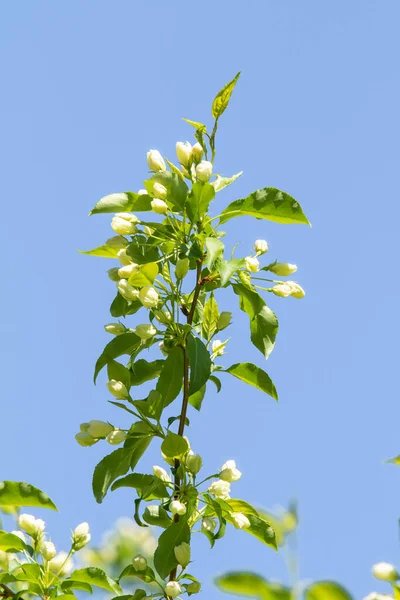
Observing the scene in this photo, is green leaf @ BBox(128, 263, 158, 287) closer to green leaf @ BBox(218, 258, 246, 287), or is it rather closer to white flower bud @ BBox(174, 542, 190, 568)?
green leaf @ BBox(218, 258, 246, 287)

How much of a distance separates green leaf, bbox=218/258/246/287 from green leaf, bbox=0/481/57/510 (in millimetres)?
886

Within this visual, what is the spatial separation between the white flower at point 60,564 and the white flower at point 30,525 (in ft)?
0.33

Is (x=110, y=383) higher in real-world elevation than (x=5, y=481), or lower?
higher

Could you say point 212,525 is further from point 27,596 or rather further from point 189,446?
point 27,596

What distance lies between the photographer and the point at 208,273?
9.35 feet

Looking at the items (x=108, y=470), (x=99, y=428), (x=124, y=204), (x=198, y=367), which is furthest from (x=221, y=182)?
(x=108, y=470)

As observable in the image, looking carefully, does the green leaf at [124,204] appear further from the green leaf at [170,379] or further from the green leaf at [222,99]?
the green leaf at [170,379]

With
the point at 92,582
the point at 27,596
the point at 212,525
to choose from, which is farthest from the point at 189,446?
the point at 27,596

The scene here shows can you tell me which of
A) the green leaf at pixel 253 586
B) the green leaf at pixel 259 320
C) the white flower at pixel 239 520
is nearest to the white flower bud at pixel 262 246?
the green leaf at pixel 259 320

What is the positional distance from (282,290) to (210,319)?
0.92 ft

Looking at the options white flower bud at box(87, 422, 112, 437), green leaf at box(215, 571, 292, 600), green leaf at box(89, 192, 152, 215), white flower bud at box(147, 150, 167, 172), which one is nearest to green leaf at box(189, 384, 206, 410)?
white flower bud at box(87, 422, 112, 437)

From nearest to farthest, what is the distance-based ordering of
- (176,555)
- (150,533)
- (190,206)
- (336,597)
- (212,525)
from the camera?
(336,597) < (176,555) < (212,525) < (190,206) < (150,533)

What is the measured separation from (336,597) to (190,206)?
2.09 metres

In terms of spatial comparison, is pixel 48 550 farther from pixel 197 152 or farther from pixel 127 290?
pixel 197 152
